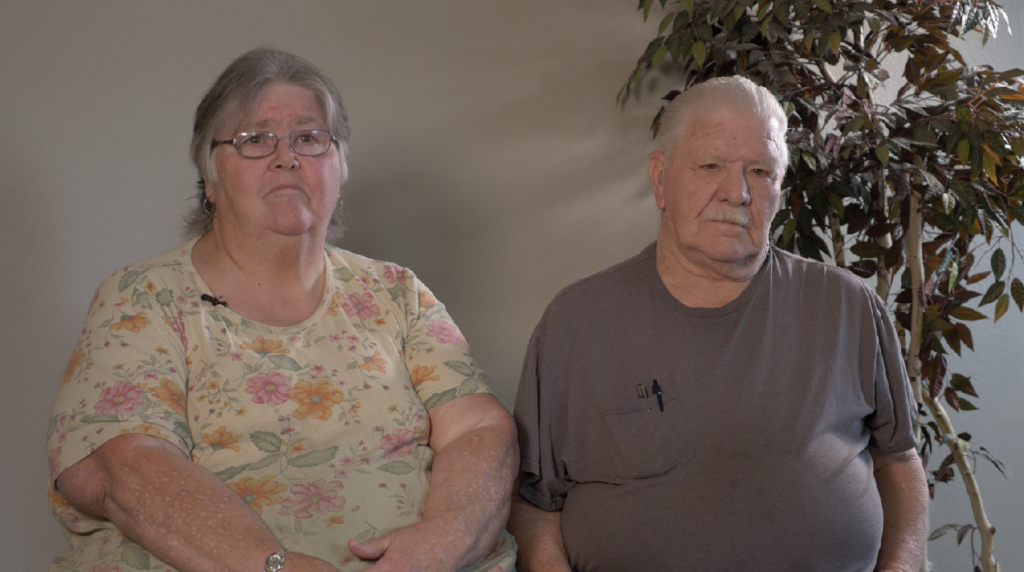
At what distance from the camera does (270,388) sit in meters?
1.49

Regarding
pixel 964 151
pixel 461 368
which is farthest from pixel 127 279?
pixel 964 151

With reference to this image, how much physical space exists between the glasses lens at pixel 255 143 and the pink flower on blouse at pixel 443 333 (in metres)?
0.48

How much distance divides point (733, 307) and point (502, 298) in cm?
84

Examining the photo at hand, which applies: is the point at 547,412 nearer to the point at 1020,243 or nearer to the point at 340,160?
the point at 340,160

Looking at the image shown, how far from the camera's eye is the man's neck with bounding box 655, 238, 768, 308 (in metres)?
1.57

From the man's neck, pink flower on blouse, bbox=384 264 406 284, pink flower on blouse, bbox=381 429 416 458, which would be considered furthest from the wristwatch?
the man's neck

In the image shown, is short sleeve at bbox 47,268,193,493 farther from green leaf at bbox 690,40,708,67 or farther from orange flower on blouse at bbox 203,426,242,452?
green leaf at bbox 690,40,708,67

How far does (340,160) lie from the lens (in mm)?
1729

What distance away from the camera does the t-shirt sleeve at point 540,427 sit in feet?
5.30

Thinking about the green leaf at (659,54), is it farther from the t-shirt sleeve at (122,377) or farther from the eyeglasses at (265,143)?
the t-shirt sleeve at (122,377)

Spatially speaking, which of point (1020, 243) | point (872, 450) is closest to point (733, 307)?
point (872, 450)

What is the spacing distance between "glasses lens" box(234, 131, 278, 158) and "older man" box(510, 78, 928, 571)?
0.65 metres

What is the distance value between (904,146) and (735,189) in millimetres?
531

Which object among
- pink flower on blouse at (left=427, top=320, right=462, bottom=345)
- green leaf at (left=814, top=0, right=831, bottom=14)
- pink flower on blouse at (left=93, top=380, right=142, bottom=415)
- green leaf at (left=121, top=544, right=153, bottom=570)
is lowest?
green leaf at (left=121, top=544, right=153, bottom=570)
